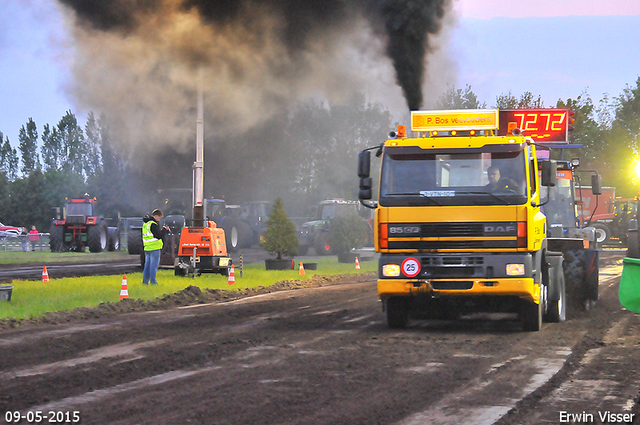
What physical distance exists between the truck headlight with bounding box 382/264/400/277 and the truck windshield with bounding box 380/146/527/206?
87cm

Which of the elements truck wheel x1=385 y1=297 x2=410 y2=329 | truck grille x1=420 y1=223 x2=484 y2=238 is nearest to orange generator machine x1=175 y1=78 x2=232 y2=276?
truck wheel x1=385 y1=297 x2=410 y2=329

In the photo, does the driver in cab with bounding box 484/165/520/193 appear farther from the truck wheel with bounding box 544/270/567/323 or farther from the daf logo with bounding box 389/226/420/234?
the truck wheel with bounding box 544/270/567/323

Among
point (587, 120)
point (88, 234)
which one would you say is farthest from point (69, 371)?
point (587, 120)

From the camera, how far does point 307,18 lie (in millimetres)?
23859

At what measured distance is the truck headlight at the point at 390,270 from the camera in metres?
10.8

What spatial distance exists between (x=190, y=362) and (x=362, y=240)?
829 inches

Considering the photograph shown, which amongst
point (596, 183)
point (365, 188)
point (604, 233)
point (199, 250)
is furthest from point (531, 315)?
point (604, 233)

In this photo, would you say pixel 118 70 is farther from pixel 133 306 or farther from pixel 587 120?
pixel 587 120

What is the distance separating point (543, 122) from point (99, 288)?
10.6 meters

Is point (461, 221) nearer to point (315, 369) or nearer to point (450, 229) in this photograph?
point (450, 229)

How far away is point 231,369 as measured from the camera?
26.4 ft

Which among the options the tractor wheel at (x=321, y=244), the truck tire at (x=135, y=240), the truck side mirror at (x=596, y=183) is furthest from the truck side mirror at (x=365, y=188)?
the tractor wheel at (x=321, y=244)

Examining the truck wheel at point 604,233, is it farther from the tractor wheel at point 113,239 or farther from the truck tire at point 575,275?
the truck tire at point 575,275

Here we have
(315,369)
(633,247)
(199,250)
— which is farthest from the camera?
(199,250)
